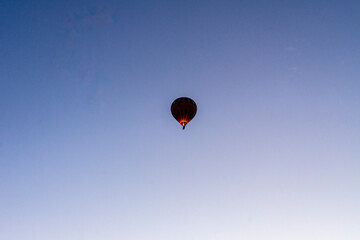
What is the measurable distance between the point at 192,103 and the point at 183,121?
2.16 metres

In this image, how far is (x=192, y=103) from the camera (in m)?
26.0

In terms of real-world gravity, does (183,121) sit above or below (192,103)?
below

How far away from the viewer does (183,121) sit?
83.5 ft
